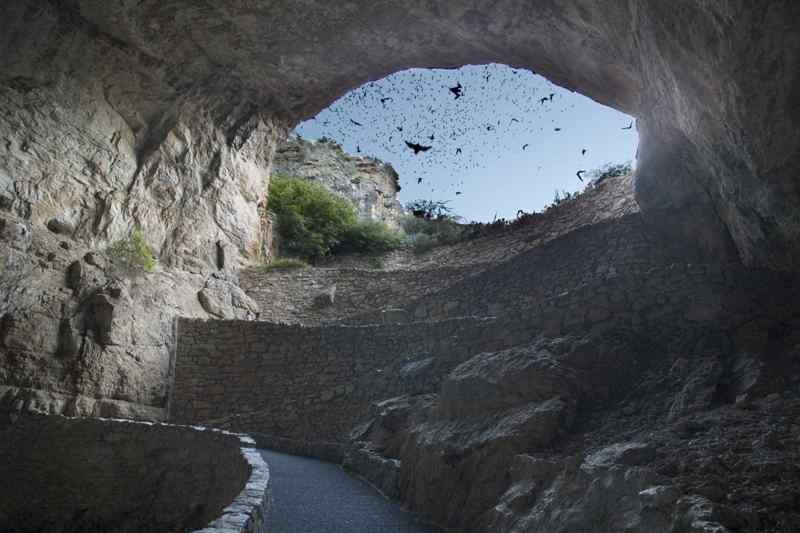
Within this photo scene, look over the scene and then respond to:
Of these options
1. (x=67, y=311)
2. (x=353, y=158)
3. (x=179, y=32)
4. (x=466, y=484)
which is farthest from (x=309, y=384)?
(x=353, y=158)

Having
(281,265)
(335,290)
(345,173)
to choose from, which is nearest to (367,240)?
(281,265)

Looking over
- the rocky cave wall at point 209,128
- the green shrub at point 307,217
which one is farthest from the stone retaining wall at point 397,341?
the green shrub at point 307,217

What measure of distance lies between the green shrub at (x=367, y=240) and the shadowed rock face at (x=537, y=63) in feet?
19.2

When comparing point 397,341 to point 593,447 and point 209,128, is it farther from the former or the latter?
point 209,128

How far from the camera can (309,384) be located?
1065 centimetres

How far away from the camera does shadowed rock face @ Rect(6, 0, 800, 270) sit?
4332 mm

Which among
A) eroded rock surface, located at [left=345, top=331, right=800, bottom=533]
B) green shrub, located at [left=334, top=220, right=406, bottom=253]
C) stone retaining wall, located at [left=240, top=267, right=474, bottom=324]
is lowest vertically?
eroded rock surface, located at [left=345, top=331, right=800, bottom=533]

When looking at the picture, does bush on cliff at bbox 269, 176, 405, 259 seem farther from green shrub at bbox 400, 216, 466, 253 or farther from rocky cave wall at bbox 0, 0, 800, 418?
rocky cave wall at bbox 0, 0, 800, 418

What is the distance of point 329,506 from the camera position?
5547mm

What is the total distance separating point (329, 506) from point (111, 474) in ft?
12.2

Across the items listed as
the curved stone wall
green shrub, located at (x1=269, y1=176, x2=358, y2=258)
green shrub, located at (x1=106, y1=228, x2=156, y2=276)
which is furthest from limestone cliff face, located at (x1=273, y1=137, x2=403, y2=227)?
the curved stone wall

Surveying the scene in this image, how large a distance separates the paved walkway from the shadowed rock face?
168 inches

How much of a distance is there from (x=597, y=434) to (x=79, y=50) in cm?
1223

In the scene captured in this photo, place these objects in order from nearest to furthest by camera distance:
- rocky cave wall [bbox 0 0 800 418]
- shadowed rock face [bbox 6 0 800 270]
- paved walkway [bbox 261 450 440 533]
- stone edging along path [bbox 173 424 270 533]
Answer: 1. stone edging along path [bbox 173 424 270 533]
2. shadowed rock face [bbox 6 0 800 270]
3. paved walkway [bbox 261 450 440 533]
4. rocky cave wall [bbox 0 0 800 418]
